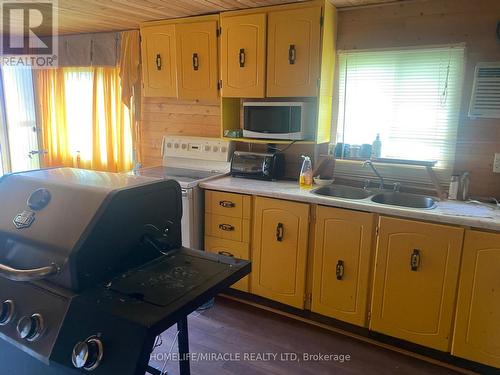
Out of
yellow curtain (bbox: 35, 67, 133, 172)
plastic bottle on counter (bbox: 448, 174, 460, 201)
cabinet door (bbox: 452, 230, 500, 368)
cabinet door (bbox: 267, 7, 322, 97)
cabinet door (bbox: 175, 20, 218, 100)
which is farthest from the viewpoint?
yellow curtain (bbox: 35, 67, 133, 172)

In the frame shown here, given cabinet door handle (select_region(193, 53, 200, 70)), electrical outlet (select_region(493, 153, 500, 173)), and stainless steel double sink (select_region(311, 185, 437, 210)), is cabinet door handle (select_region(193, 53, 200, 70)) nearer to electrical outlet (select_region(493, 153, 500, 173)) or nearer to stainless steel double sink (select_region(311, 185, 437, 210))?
stainless steel double sink (select_region(311, 185, 437, 210))

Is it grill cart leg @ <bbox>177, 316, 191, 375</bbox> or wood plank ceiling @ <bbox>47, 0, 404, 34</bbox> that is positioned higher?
wood plank ceiling @ <bbox>47, 0, 404, 34</bbox>

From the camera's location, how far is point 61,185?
115 centimetres

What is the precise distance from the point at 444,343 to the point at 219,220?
63.7 inches

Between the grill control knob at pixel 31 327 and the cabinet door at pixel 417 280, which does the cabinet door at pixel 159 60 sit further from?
the grill control knob at pixel 31 327

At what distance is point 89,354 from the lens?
2.81 feet

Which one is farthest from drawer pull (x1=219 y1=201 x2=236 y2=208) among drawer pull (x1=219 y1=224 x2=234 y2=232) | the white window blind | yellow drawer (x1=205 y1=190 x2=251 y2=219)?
the white window blind

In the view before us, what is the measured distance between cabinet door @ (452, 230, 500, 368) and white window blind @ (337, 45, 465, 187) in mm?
668

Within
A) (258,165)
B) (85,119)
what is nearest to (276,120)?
(258,165)

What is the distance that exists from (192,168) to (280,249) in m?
1.21

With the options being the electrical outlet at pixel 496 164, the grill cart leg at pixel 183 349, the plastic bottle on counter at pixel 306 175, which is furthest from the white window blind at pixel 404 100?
the grill cart leg at pixel 183 349

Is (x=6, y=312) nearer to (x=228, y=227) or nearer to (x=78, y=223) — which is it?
(x=78, y=223)

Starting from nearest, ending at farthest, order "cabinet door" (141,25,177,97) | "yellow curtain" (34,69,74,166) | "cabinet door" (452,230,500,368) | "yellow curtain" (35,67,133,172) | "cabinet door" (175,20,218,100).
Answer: "cabinet door" (452,230,500,368) → "cabinet door" (175,20,218,100) → "cabinet door" (141,25,177,97) → "yellow curtain" (35,67,133,172) → "yellow curtain" (34,69,74,166)

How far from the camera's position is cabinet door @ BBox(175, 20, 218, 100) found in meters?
2.91
